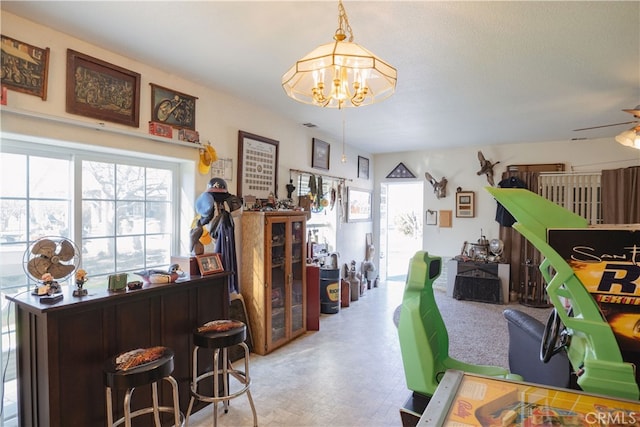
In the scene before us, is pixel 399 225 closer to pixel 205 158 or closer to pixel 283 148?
pixel 283 148

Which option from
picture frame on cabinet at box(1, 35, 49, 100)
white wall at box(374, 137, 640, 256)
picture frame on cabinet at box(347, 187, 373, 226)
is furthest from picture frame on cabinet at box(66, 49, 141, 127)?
white wall at box(374, 137, 640, 256)

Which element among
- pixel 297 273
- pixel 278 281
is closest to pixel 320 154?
pixel 297 273

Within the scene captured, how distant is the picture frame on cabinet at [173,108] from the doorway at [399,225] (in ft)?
15.2

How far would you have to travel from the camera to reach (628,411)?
1.08 metres

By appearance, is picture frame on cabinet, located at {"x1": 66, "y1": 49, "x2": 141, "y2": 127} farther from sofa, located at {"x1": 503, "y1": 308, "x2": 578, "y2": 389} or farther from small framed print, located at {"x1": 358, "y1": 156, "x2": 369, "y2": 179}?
small framed print, located at {"x1": 358, "y1": 156, "x2": 369, "y2": 179}

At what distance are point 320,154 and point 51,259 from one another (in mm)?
3661

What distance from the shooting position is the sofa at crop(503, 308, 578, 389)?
189 centimetres

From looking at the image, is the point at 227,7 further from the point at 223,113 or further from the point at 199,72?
the point at 223,113

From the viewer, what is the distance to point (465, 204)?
6320 mm

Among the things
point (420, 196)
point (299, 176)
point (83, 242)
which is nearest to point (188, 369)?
point (83, 242)

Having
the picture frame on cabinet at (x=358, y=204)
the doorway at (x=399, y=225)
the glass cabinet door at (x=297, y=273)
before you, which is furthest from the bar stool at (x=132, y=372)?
the doorway at (x=399, y=225)

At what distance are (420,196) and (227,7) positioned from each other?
5614mm

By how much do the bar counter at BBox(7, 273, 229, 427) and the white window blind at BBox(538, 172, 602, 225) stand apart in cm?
572

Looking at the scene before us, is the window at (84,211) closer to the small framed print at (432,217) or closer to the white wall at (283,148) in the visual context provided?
the white wall at (283,148)
